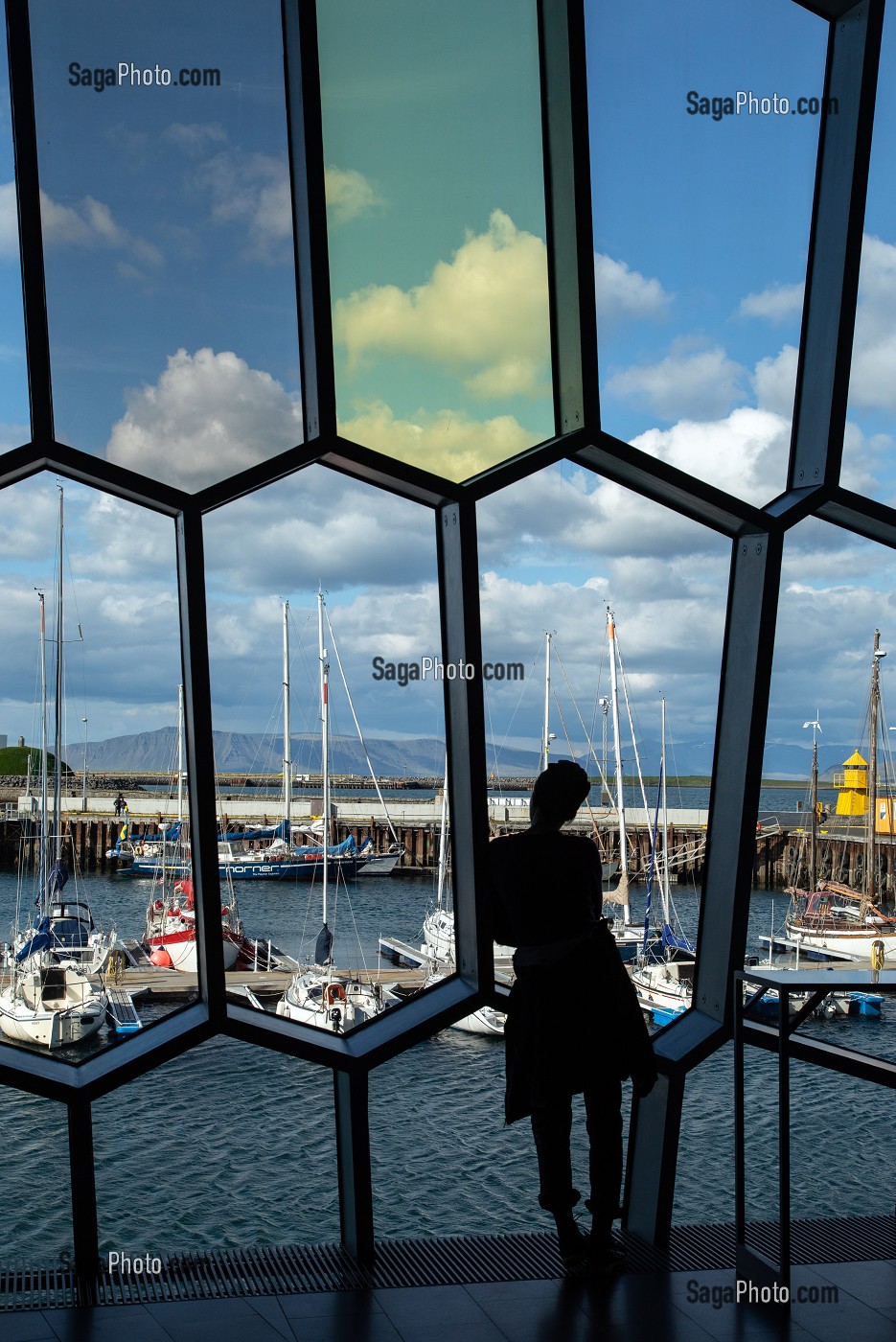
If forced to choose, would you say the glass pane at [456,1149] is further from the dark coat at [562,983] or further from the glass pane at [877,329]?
the glass pane at [877,329]

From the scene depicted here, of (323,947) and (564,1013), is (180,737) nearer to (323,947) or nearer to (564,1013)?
(564,1013)

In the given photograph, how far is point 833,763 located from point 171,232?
14.6 feet

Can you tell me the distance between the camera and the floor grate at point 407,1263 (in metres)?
2.69

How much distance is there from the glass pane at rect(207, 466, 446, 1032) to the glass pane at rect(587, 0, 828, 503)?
3.13 ft

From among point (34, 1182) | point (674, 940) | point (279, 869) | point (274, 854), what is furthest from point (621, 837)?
point (279, 869)

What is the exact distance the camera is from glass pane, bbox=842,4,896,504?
349 cm

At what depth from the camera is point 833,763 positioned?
6.14 m

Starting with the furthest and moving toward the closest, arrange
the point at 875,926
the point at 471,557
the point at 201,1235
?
the point at 875,926
the point at 201,1235
the point at 471,557

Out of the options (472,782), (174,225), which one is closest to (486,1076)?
(472,782)

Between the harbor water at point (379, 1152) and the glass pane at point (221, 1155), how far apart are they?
0.05 ft

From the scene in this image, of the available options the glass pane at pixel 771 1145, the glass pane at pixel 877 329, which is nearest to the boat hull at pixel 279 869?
the glass pane at pixel 771 1145

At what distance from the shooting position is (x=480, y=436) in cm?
333

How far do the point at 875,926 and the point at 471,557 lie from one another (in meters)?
9.12

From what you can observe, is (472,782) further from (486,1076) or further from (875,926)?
(875,926)
